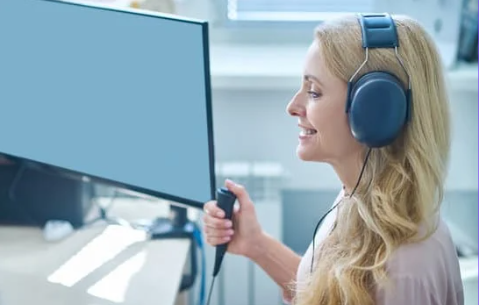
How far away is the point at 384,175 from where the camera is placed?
1.03m

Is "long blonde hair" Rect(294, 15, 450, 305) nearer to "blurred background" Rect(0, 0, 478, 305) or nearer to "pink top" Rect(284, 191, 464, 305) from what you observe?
"pink top" Rect(284, 191, 464, 305)

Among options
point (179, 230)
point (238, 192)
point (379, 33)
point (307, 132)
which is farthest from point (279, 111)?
point (379, 33)

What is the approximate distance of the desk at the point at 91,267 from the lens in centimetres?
125

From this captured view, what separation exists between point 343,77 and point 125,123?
0.42 metres

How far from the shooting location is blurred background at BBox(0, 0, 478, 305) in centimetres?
183

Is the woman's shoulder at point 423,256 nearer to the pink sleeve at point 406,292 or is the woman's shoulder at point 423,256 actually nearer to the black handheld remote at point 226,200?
the pink sleeve at point 406,292

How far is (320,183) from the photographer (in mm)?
1924

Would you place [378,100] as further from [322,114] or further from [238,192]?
[238,192]

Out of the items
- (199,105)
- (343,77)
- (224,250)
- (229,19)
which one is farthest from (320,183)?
(343,77)

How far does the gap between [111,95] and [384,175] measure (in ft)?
1.61

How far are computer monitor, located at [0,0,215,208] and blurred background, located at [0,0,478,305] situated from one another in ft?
1.60

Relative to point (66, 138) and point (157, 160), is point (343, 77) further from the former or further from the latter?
point (66, 138)

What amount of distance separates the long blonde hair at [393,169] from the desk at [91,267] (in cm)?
36

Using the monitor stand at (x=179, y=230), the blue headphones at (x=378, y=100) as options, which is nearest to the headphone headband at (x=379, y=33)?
the blue headphones at (x=378, y=100)
